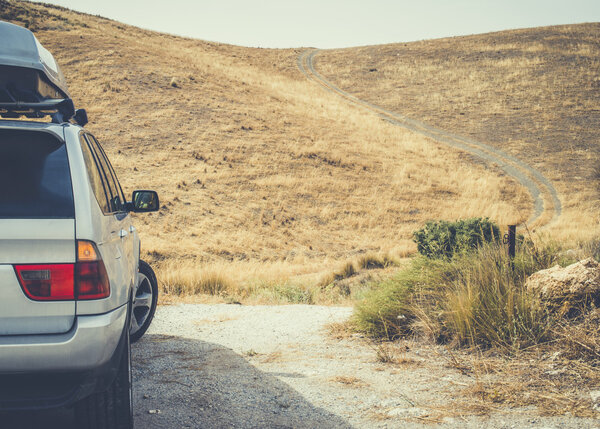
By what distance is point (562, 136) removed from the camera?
36531mm

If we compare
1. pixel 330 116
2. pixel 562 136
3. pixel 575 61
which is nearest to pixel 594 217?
pixel 562 136

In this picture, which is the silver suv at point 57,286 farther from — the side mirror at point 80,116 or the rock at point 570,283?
the rock at point 570,283

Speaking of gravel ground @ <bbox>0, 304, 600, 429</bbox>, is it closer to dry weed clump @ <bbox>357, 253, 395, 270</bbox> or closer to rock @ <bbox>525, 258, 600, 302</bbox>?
rock @ <bbox>525, 258, 600, 302</bbox>

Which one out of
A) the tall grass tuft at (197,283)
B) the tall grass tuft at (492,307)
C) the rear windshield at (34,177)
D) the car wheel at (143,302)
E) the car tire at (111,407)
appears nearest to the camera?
the rear windshield at (34,177)

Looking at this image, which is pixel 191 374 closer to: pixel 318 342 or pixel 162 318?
pixel 318 342

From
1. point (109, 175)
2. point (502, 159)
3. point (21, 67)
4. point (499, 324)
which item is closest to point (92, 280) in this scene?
point (109, 175)

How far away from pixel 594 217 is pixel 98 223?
79.0 ft

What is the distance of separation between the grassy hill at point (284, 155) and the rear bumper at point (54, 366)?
8.17 meters

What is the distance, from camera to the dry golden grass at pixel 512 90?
3272 cm

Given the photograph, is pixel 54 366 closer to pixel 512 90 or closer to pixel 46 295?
pixel 46 295

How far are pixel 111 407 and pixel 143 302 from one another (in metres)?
3.11

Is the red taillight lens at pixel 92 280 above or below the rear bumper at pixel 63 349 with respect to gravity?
above

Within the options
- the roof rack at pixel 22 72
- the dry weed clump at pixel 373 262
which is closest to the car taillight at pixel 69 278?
the roof rack at pixel 22 72

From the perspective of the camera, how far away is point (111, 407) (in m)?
3.14
